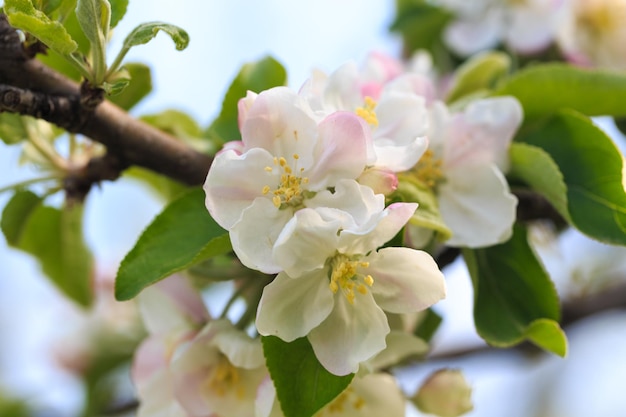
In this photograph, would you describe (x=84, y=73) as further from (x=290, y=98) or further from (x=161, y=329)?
(x=161, y=329)

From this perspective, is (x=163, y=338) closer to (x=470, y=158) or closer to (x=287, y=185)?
(x=287, y=185)

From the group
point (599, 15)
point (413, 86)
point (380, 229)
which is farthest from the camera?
point (599, 15)

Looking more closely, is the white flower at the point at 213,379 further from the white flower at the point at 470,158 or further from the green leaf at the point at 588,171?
the green leaf at the point at 588,171

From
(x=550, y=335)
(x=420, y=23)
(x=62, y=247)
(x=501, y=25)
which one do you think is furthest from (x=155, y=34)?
(x=420, y=23)

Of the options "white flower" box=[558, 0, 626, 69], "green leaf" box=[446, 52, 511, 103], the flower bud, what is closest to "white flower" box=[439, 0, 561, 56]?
"white flower" box=[558, 0, 626, 69]

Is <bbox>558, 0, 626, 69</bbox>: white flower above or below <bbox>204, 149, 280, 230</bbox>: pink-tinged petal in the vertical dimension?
below

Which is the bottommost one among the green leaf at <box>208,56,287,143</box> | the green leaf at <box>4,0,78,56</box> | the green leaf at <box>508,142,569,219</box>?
the green leaf at <box>508,142,569,219</box>

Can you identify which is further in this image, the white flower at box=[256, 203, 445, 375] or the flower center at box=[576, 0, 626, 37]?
the flower center at box=[576, 0, 626, 37]

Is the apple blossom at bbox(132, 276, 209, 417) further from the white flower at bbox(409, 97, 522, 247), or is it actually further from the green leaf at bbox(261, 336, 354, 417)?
the white flower at bbox(409, 97, 522, 247)
